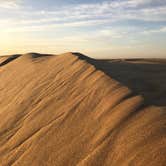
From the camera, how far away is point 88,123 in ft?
9.49

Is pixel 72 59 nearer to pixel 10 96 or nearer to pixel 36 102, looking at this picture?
pixel 10 96

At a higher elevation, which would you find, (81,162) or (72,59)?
(72,59)

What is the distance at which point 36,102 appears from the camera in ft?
14.1

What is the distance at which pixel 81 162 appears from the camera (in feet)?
7.74

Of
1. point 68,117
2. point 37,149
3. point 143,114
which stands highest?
point 143,114

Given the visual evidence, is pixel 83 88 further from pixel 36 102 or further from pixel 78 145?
pixel 78 145

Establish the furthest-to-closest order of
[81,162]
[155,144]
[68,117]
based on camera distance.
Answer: [68,117] < [81,162] < [155,144]

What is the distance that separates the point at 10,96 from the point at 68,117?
2408 millimetres

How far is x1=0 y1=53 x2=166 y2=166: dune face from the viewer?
2.23m

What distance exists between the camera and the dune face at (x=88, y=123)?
2230 mm

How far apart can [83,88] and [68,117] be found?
2.42ft

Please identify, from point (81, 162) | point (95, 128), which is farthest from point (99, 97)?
point (81, 162)

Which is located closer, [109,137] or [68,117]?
[109,137]

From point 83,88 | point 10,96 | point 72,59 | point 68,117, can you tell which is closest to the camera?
point 68,117
